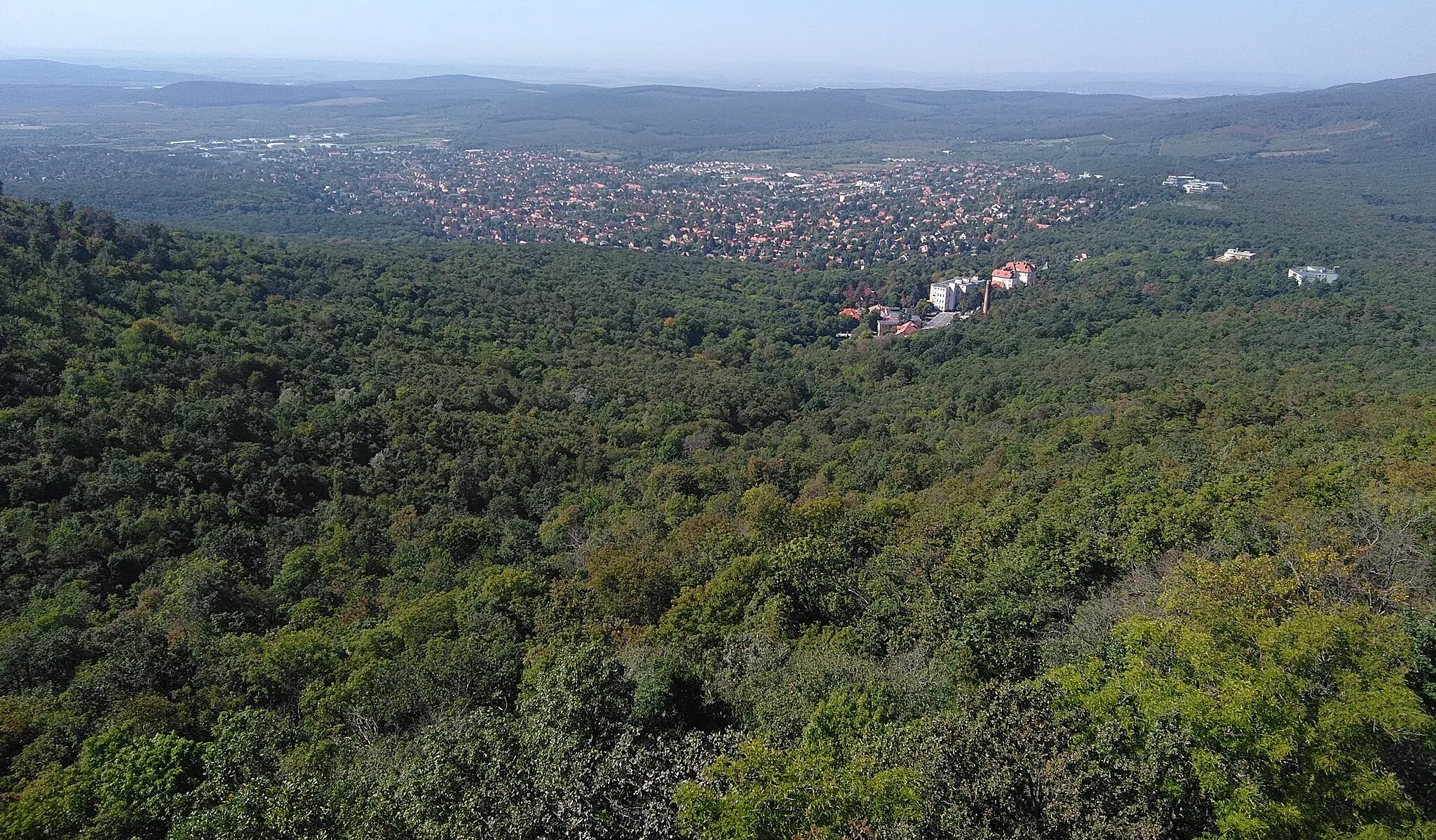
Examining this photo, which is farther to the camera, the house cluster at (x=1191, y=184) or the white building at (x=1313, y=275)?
the house cluster at (x=1191, y=184)

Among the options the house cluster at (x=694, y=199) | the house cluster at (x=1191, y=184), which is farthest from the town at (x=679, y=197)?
the house cluster at (x=1191, y=184)

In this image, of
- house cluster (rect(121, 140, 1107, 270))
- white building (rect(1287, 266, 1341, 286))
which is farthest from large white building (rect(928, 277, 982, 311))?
white building (rect(1287, 266, 1341, 286))

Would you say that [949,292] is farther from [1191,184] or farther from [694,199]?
[1191,184]

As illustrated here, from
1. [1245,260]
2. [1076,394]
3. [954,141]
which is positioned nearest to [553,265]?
[1076,394]

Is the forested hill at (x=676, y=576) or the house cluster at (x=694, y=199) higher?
the house cluster at (x=694, y=199)

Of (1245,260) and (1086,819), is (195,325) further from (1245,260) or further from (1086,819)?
(1245,260)

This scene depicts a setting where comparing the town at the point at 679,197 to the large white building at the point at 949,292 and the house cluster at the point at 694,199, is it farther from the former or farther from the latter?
the large white building at the point at 949,292
